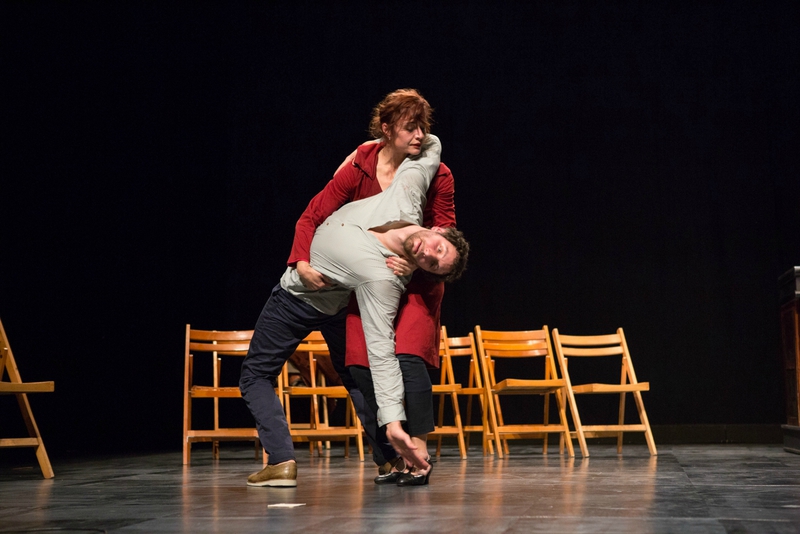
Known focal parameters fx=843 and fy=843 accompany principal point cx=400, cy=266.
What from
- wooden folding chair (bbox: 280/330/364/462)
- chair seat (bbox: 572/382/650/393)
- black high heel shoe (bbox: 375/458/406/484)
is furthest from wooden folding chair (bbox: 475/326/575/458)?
black high heel shoe (bbox: 375/458/406/484)

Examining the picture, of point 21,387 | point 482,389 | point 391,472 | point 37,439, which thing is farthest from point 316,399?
point 391,472

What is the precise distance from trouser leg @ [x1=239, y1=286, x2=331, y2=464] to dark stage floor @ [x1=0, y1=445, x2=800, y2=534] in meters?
0.20

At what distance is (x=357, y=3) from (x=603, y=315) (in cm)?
342

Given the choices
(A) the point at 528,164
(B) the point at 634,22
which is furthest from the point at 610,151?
(B) the point at 634,22

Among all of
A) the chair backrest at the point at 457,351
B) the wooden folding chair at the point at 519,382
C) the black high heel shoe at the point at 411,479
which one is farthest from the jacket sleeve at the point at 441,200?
the chair backrest at the point at 457,351

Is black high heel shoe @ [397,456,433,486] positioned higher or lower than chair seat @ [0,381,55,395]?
lower

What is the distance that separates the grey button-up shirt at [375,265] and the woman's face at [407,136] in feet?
0.15

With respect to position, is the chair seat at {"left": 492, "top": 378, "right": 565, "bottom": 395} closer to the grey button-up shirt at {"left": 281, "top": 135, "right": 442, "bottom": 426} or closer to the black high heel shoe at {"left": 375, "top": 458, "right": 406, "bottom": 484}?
the black high heel shoe at {"left": 375, "top": 458, "right": 406, "bottom": 484}

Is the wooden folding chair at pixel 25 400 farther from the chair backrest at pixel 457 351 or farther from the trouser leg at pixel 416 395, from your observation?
the chair backrest at pixel 457 351

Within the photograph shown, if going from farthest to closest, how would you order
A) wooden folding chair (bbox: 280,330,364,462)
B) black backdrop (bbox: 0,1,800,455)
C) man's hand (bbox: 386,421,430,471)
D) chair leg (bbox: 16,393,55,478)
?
black backdrop (bbox: 0,1,800,455), wooden folding chair (bbox: 280,330,364,462), chair leg (bbox: 16,393,55,478), man's hand (bbox: 386,421,430,471)

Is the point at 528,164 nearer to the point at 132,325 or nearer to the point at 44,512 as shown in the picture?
the point at 132,325

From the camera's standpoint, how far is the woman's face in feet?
9.12

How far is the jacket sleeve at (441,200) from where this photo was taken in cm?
296

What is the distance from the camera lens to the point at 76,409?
599 cm
